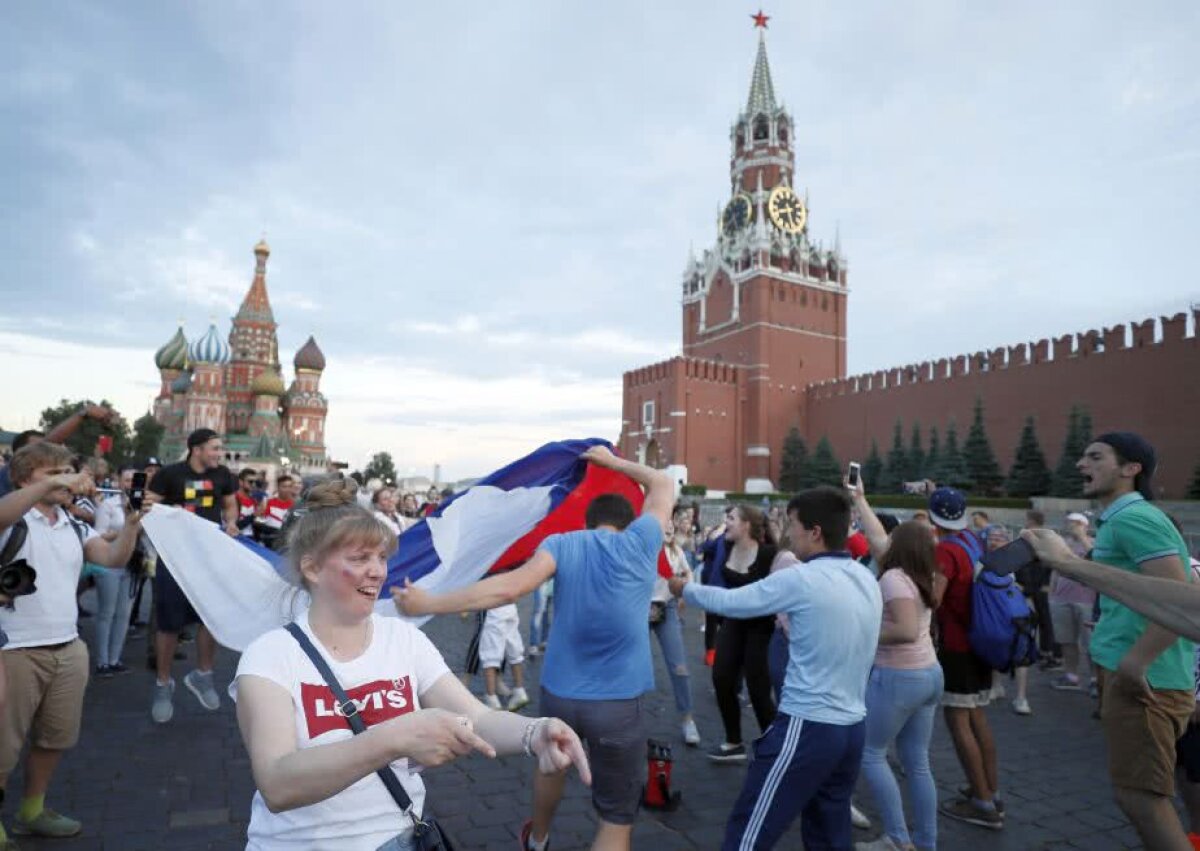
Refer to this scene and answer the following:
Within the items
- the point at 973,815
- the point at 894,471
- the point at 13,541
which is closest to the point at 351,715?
the point at 13,541

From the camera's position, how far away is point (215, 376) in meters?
59.5

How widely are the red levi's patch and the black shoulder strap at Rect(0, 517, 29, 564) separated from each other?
7.65 feet

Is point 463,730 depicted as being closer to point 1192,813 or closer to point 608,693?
point 608,693

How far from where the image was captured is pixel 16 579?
2.94 m

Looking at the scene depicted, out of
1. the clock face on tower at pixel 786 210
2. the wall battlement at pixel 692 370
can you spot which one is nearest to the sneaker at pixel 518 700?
the wall battlement at pixel 692 370

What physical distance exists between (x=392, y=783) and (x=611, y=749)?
5.05ft

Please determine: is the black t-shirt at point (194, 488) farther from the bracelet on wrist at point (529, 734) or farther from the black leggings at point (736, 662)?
the bracelet on wrist at point (529, 734)

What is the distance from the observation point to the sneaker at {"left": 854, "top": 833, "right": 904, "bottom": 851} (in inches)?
145

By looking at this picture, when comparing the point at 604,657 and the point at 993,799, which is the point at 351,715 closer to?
the point at 604,657

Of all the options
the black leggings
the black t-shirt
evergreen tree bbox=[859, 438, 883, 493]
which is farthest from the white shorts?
evergreen tree bbox=[859, 438, 883, 493]

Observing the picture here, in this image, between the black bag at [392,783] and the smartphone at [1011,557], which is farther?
the smartphone at [1011,557]

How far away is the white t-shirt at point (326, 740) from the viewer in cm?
167

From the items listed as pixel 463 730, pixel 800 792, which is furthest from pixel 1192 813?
pixel 463 730

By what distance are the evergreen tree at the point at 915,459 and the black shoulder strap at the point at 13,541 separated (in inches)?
1538
